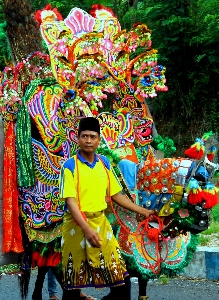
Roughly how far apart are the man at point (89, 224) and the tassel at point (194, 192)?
20.8 inches

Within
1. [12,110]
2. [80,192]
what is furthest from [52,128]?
[80,192]

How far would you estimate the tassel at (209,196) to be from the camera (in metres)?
4.74

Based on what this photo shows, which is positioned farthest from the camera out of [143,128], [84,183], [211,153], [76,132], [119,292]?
[143,128]

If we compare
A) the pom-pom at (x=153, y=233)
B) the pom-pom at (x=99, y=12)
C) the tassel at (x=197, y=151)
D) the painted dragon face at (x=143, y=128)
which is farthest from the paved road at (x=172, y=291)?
the pom-pom at (x=99, y=12)

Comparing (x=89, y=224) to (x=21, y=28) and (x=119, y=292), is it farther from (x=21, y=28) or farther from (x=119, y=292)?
(x=21, y=28)

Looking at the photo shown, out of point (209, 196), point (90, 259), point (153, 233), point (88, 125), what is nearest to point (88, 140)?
point (88, 125)

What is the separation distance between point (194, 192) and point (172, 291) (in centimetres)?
241

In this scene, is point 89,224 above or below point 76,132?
below

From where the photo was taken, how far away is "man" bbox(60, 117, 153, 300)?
15.0ft

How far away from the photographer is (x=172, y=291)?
6.89 metres

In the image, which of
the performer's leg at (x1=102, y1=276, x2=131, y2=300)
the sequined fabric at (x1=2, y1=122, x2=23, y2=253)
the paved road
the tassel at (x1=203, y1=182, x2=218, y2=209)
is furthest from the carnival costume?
the paved road

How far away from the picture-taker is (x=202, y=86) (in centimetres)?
Answer: 1373

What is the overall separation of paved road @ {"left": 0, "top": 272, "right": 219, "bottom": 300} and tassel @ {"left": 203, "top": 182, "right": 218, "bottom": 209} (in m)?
2.00

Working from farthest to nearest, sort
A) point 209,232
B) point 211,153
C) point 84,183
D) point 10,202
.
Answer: point 209,232 < point 10,202 < point 211,153 < point 84,183
